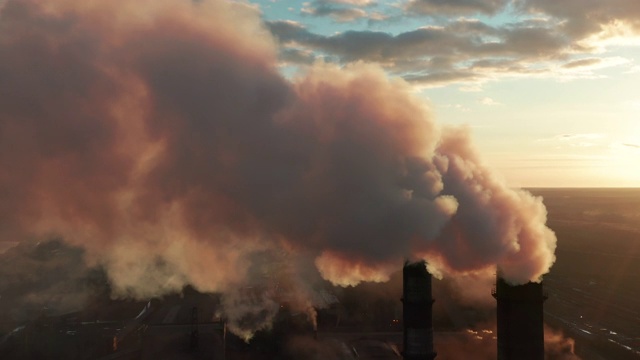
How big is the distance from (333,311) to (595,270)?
4587cm

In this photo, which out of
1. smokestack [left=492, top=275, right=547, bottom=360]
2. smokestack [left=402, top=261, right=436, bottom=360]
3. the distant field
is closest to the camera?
smokestack [left=492, top=275, right=547, bottom=360]

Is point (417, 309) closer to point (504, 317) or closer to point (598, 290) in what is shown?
point (504, 317)

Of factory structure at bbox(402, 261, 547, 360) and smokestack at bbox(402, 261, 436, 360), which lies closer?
factory structure at bbox(402, 261, 547, 360)

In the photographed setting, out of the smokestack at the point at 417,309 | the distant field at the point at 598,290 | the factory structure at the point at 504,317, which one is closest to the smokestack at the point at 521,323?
the factory structure at the point at 504,317

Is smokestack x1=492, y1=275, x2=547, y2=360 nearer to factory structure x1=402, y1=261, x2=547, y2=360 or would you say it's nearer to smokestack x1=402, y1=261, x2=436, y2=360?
factory structure x1=402, y1=261, x2=547, y2=360

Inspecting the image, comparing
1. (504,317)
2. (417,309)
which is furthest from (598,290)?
(417,309)

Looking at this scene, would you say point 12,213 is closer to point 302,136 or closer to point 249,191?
point 249,191

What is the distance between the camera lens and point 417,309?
23.1 meters

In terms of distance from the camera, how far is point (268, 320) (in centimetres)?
3762

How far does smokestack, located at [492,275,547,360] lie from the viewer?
21.2m

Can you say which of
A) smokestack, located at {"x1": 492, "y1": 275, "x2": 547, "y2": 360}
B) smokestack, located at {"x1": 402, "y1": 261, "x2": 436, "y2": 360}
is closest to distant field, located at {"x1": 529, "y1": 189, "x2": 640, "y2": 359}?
smokestack, located at {"x1": 492, "y1": 275, "x2": 547, "y2": 360}

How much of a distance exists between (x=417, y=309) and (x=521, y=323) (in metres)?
3.87

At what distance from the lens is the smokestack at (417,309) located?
909 inches

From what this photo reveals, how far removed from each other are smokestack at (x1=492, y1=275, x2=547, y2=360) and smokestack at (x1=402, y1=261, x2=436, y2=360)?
2805 millimetres
